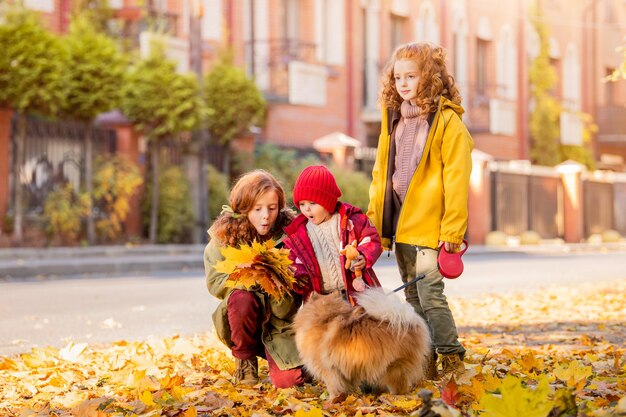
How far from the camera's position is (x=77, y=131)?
61.8 feet

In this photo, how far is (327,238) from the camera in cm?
494

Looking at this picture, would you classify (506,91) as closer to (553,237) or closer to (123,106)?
(553,237)

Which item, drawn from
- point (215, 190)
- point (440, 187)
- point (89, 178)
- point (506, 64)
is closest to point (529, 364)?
point (440, 187)

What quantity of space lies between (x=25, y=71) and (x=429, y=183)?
1271cm

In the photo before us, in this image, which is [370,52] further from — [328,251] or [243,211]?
[328,251]

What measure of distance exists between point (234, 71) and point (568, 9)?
22.2 metres

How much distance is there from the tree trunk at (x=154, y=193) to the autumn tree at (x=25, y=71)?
9.33ft

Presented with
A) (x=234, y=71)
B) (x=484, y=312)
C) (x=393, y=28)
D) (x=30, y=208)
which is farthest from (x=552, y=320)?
(x=393, y=28)

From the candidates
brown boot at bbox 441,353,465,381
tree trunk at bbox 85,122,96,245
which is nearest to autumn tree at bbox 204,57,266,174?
tree trunk at bbox 85,122,96,245

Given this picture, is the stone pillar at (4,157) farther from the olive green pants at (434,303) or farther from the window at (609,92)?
the window at (609,92)

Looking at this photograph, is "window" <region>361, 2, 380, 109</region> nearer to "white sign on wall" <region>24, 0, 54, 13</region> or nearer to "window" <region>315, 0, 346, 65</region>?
"window" <region>315, 0, 346, 65</region>


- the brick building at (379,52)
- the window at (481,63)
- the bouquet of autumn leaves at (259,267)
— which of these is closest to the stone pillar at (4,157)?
the brick building at (379,52)

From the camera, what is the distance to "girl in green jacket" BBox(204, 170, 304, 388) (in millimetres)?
5051

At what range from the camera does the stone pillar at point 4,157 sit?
1725cm
